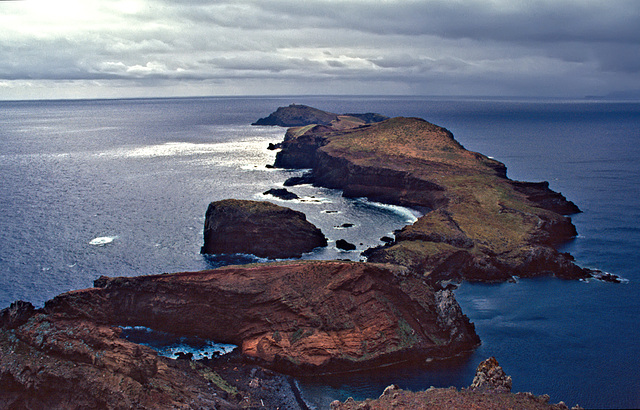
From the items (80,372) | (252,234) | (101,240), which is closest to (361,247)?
(252,234)

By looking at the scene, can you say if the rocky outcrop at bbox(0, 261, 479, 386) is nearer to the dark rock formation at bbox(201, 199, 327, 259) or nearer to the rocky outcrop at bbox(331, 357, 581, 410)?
the rocky outcrop at bbox(331, 357, 581, 410)

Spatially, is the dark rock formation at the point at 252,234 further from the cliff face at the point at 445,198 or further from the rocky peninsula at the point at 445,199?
the rocky peninsula at the point at 445,199

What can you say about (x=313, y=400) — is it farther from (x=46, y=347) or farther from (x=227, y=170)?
(x=227, y=170)

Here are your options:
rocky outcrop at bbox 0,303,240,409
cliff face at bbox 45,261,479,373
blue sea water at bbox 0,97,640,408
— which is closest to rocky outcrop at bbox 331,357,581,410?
blue sea water at bbox 0,97,640,408

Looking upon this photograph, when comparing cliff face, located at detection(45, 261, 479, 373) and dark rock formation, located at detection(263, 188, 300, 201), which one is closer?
cliff face, located at detection(45, 261, 479, 373)

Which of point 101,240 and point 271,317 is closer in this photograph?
Result: point 271,317

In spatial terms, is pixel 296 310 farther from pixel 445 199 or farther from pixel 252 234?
pixel 445 199

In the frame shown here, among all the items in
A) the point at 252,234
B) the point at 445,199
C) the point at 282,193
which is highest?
the point at 445,199

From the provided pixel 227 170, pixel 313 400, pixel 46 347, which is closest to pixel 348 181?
pixel 227 170
